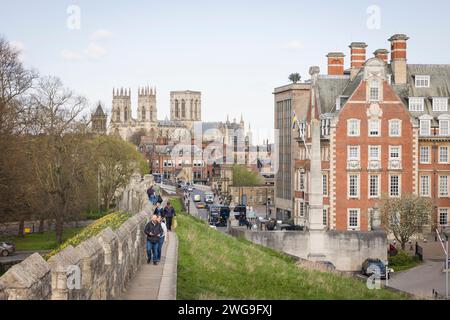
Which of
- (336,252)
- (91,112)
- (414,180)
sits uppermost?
(91,112)

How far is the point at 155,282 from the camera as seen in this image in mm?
22469

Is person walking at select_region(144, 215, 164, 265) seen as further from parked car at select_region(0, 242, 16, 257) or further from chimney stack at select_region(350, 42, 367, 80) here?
chimney stack at select_region(350, 42, 367, 80)

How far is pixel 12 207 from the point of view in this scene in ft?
163

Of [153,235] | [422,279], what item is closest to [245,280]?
[153,235]

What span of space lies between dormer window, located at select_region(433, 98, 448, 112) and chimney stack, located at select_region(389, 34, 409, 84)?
10.3 ft

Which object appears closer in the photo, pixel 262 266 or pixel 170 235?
pixel 262 266

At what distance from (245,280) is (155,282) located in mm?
5155

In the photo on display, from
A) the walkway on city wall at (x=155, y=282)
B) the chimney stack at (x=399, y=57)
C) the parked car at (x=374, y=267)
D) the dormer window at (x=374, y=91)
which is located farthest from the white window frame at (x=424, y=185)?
the walkway on city wall at (x=155, y=282)

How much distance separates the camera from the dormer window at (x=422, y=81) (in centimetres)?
6888

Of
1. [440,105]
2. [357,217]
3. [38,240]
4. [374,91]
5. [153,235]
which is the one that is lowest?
[38,240]

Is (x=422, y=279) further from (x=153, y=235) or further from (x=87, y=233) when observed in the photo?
(x=153, y=235)

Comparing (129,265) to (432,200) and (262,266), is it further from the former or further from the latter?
(432,200)
